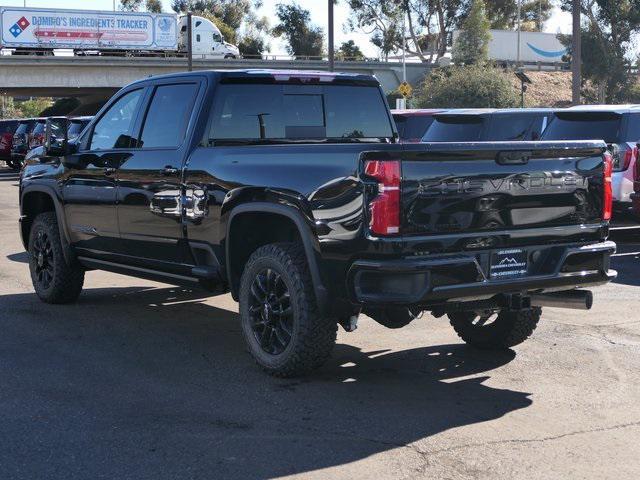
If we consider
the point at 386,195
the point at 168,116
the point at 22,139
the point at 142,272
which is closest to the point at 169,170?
the point at 168,116

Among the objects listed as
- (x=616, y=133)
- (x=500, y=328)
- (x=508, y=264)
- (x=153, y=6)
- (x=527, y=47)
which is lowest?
(x=500, y=328)

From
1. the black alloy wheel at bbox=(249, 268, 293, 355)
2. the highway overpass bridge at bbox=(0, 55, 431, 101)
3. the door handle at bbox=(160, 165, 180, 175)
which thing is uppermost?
the highway overpass bridge at bbox=(0, 55, 431, 101)

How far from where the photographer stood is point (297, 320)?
5.86m

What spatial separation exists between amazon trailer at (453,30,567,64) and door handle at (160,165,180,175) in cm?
7950

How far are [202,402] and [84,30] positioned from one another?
188 ft

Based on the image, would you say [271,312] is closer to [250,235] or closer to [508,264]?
[250,235]

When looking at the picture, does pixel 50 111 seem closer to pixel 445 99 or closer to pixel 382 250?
pixel 445 99

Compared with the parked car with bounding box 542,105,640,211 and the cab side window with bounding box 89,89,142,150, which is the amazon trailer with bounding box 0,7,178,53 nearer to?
the parked car with bounding box 542,105,640,211

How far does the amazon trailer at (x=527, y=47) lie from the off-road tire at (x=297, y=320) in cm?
8037

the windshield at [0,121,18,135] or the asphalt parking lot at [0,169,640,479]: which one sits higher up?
the windshield at [0,121,18,135]

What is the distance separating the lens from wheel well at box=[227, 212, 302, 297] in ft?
20.6

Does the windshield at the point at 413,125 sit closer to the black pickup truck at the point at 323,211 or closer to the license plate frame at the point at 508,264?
the black pickup truck at the point at 323,211

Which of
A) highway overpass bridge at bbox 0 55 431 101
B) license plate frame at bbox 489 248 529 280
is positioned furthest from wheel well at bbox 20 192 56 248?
highway overpass bridge at bbox 0 55 431 101

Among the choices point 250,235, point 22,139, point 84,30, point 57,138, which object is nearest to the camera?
point 250,235
